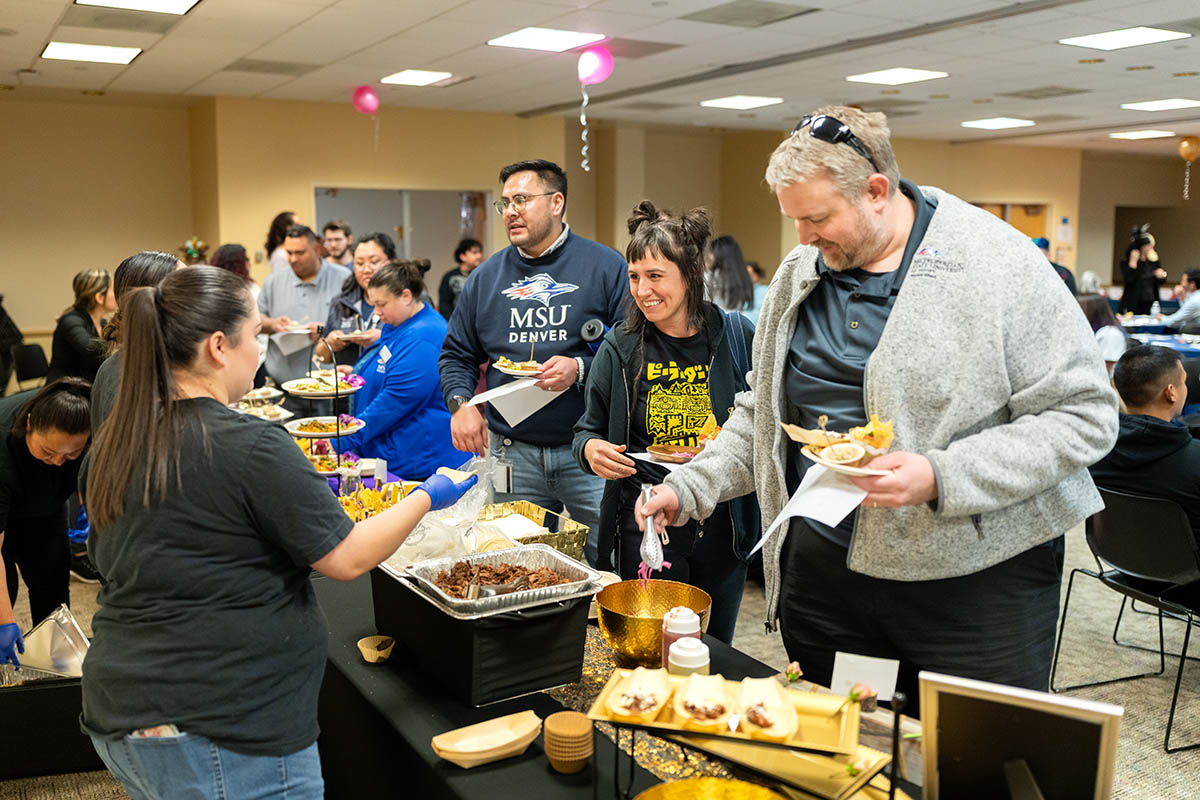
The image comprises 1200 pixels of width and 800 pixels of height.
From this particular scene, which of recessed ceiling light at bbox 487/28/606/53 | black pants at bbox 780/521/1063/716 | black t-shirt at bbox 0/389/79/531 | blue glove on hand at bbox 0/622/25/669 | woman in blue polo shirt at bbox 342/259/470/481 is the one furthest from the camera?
recessed ceiling light at bbox 487/28/606/53

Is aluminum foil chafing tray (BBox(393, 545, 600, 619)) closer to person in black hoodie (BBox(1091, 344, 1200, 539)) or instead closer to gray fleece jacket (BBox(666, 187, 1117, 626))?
gray fleece jacket (BBox(666, 187, 1117, 626))

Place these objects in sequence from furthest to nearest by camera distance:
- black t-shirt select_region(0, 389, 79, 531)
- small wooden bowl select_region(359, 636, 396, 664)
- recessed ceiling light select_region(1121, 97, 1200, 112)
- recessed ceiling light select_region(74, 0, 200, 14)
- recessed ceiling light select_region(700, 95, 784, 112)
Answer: recessed ceiling light select_region(1121, 97, 1200, 112) → recessed ceiling light select_region(700, 95, 784, 112) → recessed ceiling light select_region(74, 0, 200, 14) → black t-shirt select_region(0, 389, 79, 531) → small wooden bowl select_region(359, 636, 396, 664)

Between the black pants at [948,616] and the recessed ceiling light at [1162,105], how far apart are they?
9936 mm

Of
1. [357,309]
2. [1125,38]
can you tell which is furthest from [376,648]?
[1125,38]

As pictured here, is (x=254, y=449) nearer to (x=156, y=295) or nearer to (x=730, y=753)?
(x=156, y=295)

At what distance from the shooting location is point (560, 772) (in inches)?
52.8

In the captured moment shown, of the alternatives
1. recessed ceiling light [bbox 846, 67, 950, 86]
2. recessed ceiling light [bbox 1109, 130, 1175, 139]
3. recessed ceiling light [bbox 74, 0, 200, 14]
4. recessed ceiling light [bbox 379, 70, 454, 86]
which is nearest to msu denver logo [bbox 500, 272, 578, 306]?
recessed ceiling light [bbox 74, 0, 200, 14]

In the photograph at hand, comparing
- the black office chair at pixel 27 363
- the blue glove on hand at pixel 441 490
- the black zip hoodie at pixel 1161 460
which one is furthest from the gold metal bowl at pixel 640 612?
the black office chair at pixel 27 363

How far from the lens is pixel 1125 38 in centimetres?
659

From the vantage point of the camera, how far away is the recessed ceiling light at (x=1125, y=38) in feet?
20.9

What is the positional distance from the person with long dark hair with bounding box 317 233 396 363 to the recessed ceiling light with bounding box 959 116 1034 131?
8573 millimetres

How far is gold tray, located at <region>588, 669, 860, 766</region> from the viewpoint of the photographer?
1.16 metres

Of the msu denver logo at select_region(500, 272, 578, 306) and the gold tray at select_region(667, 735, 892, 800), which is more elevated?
the msu denver logo at select_region(500, 272, 578, 306)

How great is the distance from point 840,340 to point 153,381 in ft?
3.20
